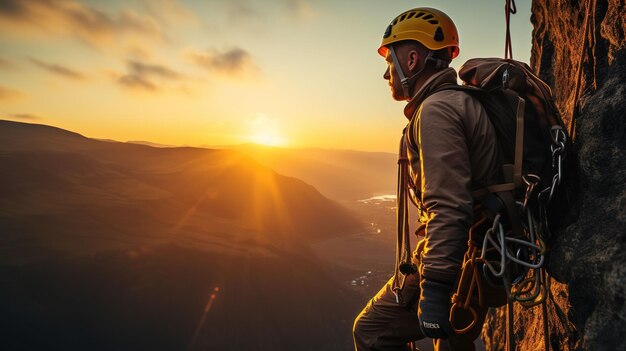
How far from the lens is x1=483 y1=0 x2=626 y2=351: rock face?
2.09 m

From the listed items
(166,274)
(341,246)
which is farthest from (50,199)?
(341,246)

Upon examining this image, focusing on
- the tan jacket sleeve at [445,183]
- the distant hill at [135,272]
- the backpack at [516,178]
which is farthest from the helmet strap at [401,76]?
the distant hill at [135,272]

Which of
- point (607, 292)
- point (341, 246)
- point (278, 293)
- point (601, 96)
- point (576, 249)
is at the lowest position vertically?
point (341, 246)

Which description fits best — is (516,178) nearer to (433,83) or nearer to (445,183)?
(445,183)

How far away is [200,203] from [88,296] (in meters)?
20.1

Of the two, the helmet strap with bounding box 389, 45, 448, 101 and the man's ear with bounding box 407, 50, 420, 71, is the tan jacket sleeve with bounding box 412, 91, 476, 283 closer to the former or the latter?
the helmet strap with bounding box 389, 45, 448, 101

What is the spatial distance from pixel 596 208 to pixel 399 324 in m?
1.62

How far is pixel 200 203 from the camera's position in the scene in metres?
38.4

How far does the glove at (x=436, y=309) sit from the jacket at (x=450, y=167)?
0.21 ft

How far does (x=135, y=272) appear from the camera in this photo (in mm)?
20281

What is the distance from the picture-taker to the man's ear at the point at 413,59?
2.90 meters

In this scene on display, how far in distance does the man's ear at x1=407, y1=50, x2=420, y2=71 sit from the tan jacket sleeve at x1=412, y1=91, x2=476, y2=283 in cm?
68

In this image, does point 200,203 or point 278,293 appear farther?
point 200,203

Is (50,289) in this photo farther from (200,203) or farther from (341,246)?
(341,246)
